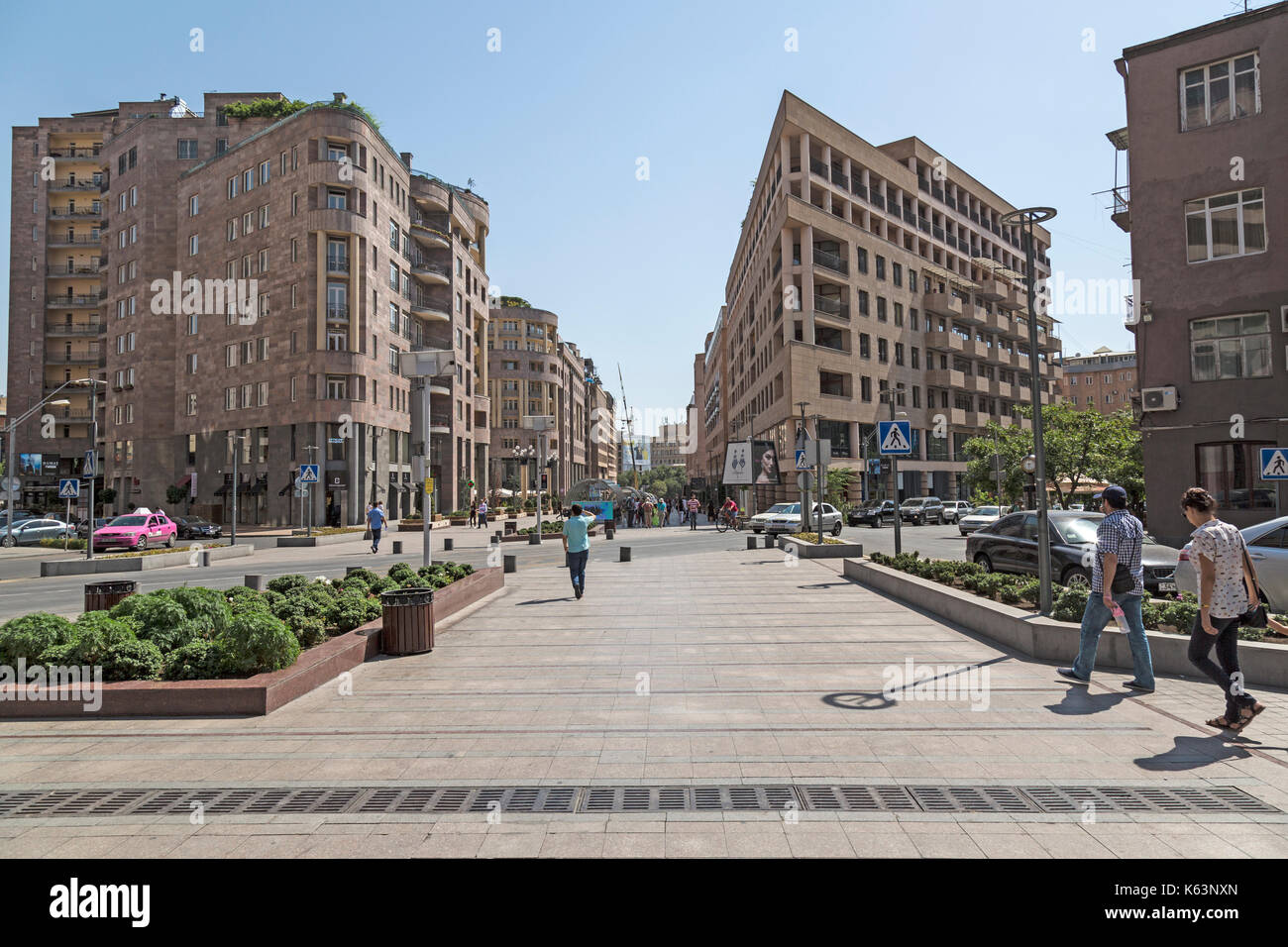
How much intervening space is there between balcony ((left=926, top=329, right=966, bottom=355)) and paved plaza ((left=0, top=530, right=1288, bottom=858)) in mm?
49369

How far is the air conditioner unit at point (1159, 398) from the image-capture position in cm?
2230

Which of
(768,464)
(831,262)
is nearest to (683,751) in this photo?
(768,464)

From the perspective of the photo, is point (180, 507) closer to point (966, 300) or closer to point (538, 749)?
point (538, 749)

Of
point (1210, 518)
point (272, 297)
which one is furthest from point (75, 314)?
point (1210, 518)

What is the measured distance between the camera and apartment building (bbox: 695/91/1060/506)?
45.2m

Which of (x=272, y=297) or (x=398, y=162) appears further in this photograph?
(x=398, y=162)

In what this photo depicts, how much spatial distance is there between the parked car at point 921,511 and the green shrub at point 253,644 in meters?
41.9

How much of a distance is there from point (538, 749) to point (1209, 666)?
5.51m

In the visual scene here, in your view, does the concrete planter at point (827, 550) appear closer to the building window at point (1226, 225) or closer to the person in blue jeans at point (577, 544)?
the person in blue jeans at point (577, 544)

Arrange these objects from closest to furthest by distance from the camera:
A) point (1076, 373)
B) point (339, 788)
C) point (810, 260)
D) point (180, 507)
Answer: point (339, 788), point (810, 260), point (180, 507), point (1076, 373)

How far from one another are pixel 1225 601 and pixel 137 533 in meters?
36.8
